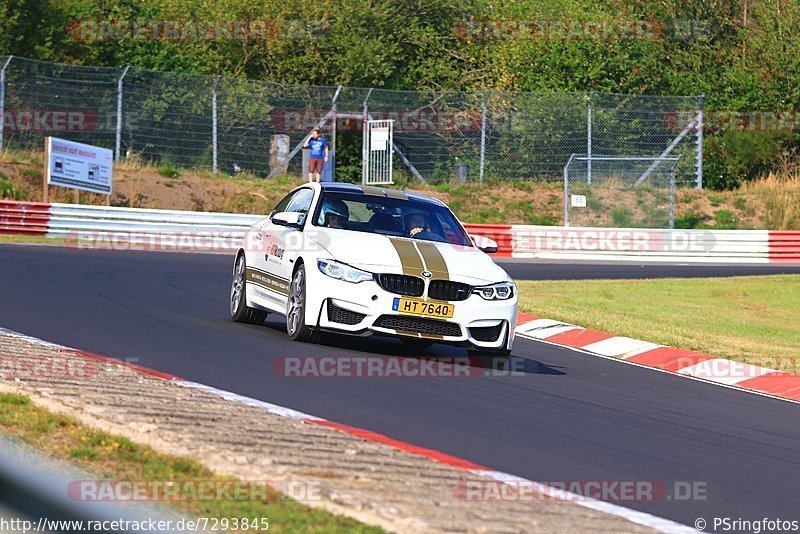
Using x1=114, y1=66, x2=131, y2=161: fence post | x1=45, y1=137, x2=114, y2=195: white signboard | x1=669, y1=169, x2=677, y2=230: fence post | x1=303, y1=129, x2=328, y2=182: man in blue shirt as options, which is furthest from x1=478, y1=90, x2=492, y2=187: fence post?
x1=45, y1=137, x2=114, y2=195: white signboard

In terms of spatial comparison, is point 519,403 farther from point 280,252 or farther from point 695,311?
point 695,311

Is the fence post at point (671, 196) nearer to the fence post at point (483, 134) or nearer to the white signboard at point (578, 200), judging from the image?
the white signboard at point (578, 200)

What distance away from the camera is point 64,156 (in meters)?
29.3

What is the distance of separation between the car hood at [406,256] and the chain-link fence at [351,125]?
20.5 meters

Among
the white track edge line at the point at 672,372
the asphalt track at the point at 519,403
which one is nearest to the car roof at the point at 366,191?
the asphalt track at the point at 519,403

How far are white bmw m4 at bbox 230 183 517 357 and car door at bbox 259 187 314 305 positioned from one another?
1cm

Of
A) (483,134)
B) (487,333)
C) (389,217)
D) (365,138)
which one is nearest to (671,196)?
(483,134)

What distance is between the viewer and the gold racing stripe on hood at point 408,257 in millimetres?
10977

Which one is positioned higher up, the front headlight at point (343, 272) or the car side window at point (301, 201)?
the car side window at point (301, 201)

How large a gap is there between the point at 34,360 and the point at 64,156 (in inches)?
851

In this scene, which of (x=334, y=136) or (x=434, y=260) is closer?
(x=434, y=260)

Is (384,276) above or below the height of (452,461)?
above

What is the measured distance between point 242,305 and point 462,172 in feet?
74.0

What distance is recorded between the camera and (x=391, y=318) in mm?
10906
